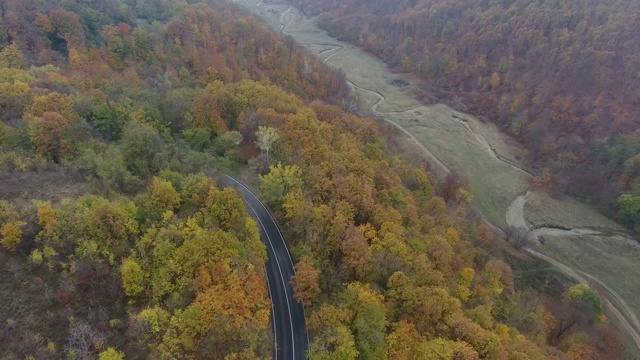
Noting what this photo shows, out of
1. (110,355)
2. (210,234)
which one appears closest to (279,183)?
(210,234)

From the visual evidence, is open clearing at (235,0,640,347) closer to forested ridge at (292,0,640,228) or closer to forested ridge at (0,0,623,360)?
forested ridge at (292,0,640,228)

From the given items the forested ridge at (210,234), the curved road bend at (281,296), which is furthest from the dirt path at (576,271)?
the curved road bend at (281,296)

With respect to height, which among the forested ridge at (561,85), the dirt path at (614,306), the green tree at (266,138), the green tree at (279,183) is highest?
the forested ridge at (561,85)

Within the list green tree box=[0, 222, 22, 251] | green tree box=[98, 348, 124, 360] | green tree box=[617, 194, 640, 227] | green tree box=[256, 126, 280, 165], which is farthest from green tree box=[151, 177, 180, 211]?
green tree box=[617, 194, 640, 227]

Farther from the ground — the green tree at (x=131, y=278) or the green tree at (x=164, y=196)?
the green tree at (x=164, y=196)

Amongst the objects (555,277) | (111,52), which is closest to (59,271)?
(111,52)

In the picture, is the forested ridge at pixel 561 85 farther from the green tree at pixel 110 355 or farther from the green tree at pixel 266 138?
the green tree at pixel 110 355

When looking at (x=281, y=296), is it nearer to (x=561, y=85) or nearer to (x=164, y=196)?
(x=164, y=196)
